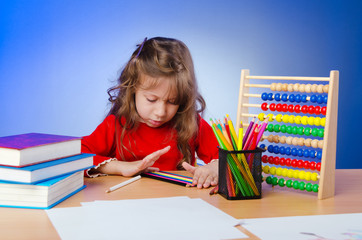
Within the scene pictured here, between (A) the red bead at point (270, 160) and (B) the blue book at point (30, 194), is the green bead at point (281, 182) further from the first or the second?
(B) the blue book at point (30, 194)

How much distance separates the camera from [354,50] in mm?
3971

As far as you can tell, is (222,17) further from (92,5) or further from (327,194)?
(327,194)

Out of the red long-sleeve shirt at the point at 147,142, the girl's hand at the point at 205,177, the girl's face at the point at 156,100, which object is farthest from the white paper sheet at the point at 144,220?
the red long-sleeve shirt at the point at 147,142

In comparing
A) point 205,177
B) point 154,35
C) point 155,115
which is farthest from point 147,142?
point 154,35

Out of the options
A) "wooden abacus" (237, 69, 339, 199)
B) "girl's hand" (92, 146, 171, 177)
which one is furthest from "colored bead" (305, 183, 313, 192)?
"girl's hand" (92, 146, 171, 177)

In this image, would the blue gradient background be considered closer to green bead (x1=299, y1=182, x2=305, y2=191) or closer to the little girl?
the little girl

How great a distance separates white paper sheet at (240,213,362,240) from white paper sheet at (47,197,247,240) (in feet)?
0.15

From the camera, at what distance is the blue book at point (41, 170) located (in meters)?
0.93

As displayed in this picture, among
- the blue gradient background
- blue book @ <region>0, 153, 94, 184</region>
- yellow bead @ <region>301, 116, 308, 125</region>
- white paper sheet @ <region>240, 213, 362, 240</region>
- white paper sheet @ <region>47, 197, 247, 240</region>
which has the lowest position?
white paper sheet @ <region>47, 197, 247, 240</region>

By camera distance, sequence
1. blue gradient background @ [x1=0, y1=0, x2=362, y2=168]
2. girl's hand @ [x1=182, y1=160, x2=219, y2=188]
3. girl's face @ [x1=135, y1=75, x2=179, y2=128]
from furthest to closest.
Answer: blue gradient background @ [x1=0, y1=0, x2=362, y2=168] < girl's face @ [x1=135, y1=75, x2=179, y2=128] < girl's hand @ [x1=182, y1=160, x2=219, y2=188]

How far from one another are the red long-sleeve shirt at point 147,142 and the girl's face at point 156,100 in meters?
0.16

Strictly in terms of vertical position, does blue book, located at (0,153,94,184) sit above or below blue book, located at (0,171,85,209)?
above

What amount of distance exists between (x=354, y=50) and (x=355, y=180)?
2934mm

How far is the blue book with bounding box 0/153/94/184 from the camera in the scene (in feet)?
3.06
